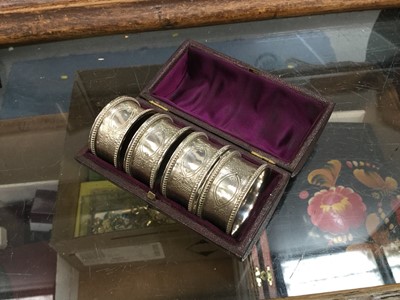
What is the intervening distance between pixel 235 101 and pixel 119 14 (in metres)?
0.52

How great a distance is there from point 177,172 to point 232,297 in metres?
0.41

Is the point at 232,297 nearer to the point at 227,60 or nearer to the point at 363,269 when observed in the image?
the point at 363,269

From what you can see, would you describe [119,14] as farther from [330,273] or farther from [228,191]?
[330,273]

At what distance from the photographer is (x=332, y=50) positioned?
178cm

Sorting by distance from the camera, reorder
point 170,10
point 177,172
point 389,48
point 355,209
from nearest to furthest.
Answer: point 177,172
point 355,209
point 170,10
point 389,48

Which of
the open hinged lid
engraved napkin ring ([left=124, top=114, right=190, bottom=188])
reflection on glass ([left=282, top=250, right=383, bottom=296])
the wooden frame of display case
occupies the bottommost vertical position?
reflection on glass ([left=282, top=250, right=383, bottom=296])

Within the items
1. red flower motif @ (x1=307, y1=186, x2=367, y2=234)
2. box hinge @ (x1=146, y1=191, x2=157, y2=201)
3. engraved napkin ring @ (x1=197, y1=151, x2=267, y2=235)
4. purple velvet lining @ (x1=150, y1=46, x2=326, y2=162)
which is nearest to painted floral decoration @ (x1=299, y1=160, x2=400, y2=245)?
red flower motif @ (x1=307, y1=186, x2=367, y2=234)

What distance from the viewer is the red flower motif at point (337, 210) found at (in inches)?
53.9

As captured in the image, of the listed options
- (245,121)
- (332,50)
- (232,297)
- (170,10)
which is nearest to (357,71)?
(332,50)

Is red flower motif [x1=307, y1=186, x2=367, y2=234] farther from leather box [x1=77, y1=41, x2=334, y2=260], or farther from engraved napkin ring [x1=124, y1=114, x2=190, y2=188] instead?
engraved napkin ring [x1=124, y1=114, x2=190, y2=188]

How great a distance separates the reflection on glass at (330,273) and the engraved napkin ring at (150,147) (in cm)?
49

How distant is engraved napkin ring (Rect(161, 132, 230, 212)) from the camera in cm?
112

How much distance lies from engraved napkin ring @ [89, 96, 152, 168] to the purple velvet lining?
0.19 metres

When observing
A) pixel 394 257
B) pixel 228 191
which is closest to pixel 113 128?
pixel 228 191
